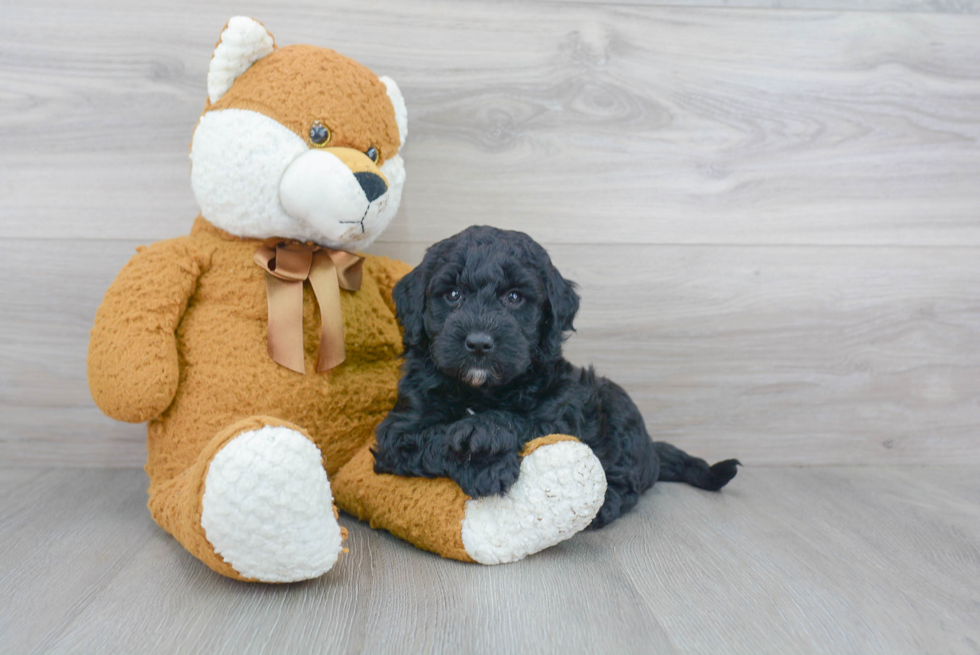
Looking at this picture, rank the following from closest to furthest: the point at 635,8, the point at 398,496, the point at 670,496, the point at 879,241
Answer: the point at 398,496
the point at 670,496
the point at 635,8
the point at 879,241

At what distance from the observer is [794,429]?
5.55ft

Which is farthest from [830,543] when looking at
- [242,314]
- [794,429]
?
[242,314]

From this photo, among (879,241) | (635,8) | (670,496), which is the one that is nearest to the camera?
(670,496)

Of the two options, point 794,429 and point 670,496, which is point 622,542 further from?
point 794,429

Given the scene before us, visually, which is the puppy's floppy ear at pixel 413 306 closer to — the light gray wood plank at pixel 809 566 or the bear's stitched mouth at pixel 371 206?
the bear's stitched mouth at pixel 371 206

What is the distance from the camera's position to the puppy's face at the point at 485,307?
102 cm

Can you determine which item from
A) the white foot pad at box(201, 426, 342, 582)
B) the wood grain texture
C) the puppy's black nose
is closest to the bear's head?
the puppy's black nose

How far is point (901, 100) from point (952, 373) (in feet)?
2.18

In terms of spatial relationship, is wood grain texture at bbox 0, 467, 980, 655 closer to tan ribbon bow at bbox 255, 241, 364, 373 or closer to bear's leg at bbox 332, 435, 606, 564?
bear's leg at bbox 332, 435, 606, 564

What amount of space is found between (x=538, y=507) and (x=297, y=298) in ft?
1.74

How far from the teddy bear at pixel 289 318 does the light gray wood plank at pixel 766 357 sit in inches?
14.8

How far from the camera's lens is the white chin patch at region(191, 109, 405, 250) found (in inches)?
43.8

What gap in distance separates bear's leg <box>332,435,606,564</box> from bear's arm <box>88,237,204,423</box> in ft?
1.43

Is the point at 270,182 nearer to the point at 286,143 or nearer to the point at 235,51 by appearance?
the point at 286,143
